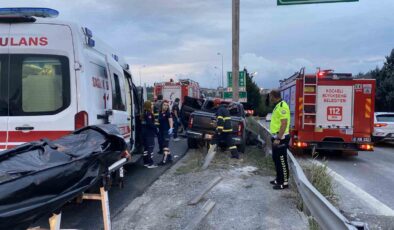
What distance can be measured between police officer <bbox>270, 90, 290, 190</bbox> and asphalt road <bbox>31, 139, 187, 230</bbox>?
2.45 metres

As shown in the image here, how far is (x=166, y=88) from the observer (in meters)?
27.5

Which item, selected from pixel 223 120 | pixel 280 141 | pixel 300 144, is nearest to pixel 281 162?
pixel 280 141

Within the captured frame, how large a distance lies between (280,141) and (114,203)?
10.3 ft

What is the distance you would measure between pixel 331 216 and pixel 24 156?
273 centimetres

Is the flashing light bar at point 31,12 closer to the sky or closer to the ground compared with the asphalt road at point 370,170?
closer to the sky

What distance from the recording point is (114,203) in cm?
711

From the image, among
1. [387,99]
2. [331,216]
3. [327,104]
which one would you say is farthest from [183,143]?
[387,99]

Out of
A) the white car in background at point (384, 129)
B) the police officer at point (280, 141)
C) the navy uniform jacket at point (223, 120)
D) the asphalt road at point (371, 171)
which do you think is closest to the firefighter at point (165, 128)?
the navy uniform jacket at point (223, 120)

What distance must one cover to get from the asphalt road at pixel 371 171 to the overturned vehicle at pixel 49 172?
548 cm

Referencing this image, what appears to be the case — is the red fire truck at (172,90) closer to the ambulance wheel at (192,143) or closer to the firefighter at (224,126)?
the ambulance wheel at (192,143)

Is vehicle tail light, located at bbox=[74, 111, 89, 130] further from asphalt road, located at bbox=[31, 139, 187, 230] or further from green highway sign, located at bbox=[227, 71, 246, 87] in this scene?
green highway sign, located at bbox=[227, 71, 246, 87]

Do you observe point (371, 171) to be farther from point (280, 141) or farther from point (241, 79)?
point (241, 79)

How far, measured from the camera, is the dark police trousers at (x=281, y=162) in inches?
306

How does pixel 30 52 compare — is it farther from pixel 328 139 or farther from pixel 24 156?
pixel 328 139
